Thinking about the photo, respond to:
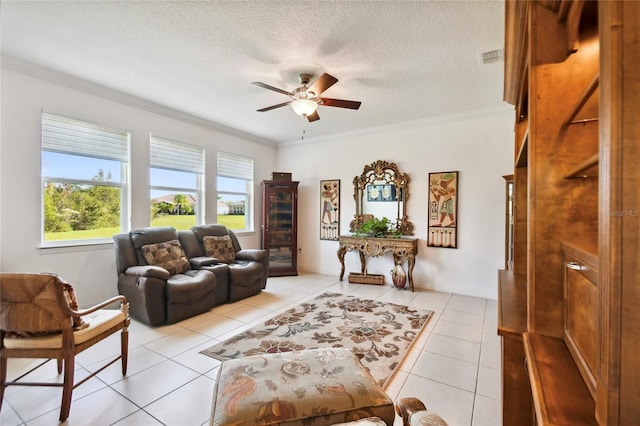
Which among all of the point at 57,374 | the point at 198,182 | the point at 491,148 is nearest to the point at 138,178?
the point at 198,182

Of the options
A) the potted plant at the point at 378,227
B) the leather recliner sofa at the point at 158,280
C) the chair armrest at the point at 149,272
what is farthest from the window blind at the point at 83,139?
the potted plant at the point at 378,227

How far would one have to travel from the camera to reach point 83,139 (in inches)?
129

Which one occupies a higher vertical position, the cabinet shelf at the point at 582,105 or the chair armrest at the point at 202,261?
the cabinet shelf at the point at 582,105

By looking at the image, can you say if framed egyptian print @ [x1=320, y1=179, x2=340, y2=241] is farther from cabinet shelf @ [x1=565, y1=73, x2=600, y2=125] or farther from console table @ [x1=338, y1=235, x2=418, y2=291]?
cabinet shelf @ [x1=565, y1=73, x2=600, y2=125]

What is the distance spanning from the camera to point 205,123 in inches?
180

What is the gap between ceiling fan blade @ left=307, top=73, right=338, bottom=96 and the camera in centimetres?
246

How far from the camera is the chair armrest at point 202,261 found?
12.0 feet

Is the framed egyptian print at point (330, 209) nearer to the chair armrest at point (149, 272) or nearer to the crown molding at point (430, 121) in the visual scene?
the crown molding at point (430, 121)

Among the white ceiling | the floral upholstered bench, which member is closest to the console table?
the white ceiling

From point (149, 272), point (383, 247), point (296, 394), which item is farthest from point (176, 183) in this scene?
point (296, 394)

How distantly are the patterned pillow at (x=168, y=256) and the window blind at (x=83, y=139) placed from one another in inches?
49.2

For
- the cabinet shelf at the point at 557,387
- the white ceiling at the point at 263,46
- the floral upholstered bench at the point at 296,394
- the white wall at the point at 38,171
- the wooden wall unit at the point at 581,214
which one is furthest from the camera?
the white wall at the point at 38,171

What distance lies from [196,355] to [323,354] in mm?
1451

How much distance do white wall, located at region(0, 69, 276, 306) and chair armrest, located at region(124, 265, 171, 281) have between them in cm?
65
